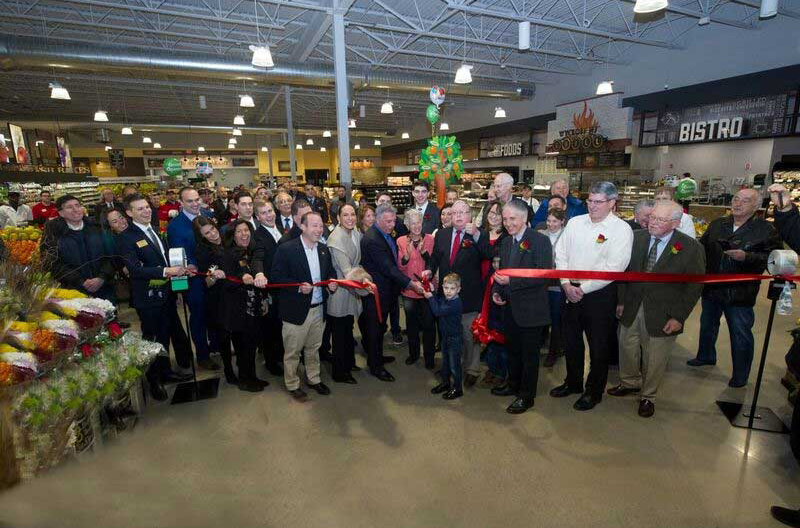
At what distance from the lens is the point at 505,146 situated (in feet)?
56.2

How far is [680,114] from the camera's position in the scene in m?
10.6

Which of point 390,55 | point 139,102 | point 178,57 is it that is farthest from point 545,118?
point 139,102

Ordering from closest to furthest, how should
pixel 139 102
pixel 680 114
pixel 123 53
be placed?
pixel 123 53 < pixel 680 114 < pixel 139 102

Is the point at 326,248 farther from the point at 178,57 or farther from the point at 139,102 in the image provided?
the point at 139,102

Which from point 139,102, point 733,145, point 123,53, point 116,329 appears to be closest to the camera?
point 116,329

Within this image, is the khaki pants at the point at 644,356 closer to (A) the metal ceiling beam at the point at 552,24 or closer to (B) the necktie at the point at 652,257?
(B) the necktie at the point at 652,257

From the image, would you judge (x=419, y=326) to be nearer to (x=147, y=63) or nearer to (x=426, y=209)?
(x=426, y=209)

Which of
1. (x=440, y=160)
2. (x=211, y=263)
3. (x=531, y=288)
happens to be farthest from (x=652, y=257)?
(x=211, y=263)

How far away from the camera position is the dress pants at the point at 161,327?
11.0ft

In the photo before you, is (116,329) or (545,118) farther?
(545,118)

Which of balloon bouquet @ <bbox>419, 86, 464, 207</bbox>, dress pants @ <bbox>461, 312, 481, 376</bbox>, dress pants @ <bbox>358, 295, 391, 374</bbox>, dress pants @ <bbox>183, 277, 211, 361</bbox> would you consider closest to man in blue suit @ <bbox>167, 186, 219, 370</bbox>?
dress pants @ <bbox>183, 277, 211, 361</bbox>

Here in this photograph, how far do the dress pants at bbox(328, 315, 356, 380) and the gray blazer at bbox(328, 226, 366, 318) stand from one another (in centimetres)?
10

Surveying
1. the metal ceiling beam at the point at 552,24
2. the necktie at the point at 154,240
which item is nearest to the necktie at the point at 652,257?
the necktie at the point at 154,240

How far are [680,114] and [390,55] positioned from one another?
322 inches
